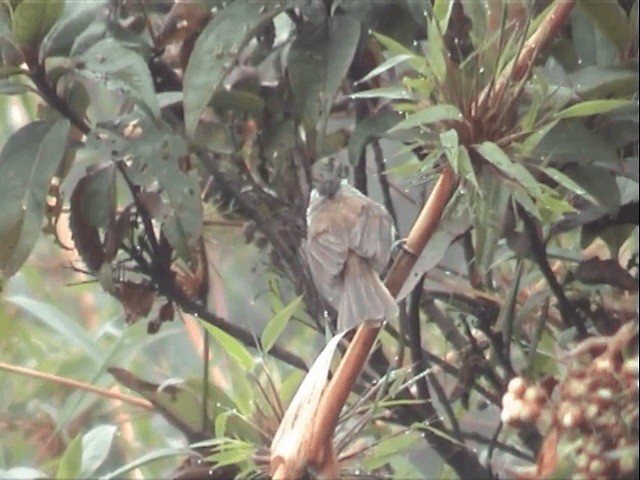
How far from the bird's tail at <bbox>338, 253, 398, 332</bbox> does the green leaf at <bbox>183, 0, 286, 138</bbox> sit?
0.22 meters

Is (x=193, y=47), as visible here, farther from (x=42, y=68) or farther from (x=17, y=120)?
(x=17, y=120)

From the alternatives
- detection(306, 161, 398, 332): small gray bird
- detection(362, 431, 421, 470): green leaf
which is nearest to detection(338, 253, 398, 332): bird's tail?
detection(306, 161, 398, 332): small gray bird

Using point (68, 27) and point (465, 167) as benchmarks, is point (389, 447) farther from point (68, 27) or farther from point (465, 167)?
point (68, 27)

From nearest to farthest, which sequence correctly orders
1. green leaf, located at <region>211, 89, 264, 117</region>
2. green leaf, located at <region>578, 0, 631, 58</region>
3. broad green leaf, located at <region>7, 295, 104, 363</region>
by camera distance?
green leaf, located at <region>578, 0, 631, 58</region>, green leaf, located at <region>211, 89, 264, 117</region>, broad green leaf, located at <region>7, 295, 104, 363</region>

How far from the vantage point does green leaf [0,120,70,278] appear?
4.09ft

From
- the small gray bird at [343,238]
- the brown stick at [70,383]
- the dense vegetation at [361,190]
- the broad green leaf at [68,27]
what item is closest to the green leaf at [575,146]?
the dense vegetation at [361,190]

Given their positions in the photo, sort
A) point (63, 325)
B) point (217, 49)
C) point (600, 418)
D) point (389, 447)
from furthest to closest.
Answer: point (63, 325) → point (217, 49) → point (389, 447) → point (600, 418)

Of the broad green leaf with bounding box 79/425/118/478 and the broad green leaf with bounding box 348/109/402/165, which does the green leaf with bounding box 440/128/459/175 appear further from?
the broad green leaf with bounding box 79/425/118/478

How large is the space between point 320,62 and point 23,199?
31cm

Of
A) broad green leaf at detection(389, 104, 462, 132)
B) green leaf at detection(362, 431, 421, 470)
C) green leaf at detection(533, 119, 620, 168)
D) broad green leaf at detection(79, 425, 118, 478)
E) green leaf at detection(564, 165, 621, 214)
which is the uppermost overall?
broad green leaf at detection(389, 104, 462, 132)

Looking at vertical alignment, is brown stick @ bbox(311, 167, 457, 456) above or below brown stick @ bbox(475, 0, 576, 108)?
below

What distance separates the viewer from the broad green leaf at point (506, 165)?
37.7 inches

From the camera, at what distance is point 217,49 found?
1258mm

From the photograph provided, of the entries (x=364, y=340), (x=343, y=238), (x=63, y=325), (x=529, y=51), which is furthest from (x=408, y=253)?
(x=63, y=325)
